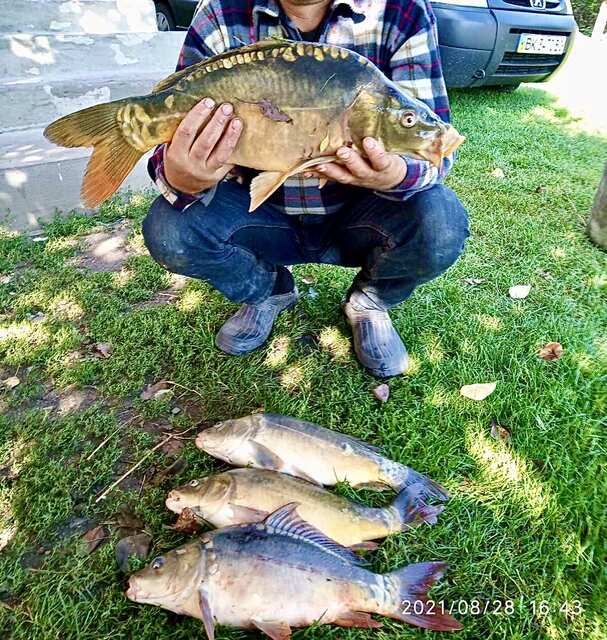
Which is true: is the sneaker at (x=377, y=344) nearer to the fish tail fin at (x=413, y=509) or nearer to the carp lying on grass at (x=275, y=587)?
the fish tail fin at (x=413, y=509)

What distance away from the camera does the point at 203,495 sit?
159 centimetres

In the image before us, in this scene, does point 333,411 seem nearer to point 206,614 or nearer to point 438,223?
point 438,223

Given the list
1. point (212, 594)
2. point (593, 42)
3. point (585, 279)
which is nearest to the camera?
point (212, 594)

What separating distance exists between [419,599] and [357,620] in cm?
18

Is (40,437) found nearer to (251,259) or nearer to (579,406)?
(251,259)

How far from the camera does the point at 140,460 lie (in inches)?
73.3

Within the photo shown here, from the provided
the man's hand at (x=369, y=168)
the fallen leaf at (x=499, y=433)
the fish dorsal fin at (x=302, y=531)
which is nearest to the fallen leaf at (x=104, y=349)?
the fish dorsal fin at (x=302, y=531)

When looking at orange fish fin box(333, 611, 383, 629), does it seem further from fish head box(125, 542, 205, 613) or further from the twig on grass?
the twig on grass

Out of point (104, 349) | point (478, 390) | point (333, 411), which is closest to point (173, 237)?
point (104, 349)

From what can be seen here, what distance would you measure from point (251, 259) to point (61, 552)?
120 centimetres

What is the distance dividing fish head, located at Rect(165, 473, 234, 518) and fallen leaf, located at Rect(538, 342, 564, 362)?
58.5 inches

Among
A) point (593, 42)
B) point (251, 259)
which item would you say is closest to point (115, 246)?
point (251, 259)

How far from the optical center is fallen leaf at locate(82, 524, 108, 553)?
63.4 inches

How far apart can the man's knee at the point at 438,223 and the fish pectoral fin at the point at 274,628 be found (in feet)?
4.09
